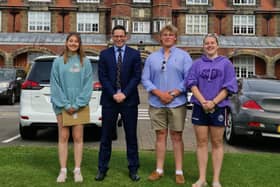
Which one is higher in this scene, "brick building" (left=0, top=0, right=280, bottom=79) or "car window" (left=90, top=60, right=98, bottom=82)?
"brick building" (left=0, top=0, right=280, bottom=79)

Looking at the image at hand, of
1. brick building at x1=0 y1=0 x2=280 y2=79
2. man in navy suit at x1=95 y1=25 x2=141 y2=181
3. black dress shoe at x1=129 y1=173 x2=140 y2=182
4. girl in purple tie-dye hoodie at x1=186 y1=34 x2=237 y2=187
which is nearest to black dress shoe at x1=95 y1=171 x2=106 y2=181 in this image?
man in navy suit at x1=95 y1=25 x2=141 y2=181

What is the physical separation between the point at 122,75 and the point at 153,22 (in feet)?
124

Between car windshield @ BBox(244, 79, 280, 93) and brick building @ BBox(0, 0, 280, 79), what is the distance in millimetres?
32058

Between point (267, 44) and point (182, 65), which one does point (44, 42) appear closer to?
point (267, 44)

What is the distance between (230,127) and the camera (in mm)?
9172

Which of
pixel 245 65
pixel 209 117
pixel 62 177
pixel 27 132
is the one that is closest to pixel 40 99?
pixel 27 132

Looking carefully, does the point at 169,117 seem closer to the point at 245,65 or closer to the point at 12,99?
the point at 12,99

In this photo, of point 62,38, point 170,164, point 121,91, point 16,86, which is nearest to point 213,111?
point 121,91

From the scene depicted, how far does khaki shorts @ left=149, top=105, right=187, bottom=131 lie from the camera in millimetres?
5469

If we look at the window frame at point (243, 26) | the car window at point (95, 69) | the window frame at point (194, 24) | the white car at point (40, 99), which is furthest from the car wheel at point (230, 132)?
the window frame at point (243, 26)

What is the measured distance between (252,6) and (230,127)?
1505 inches

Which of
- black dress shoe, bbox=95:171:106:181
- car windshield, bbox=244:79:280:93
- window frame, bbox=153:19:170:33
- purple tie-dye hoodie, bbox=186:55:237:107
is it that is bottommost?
black dress shoe, bbox=95:171:106:181

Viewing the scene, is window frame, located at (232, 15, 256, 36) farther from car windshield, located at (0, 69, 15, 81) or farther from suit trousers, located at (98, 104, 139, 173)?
suit trousers, located at (98, 104, 139, 173)

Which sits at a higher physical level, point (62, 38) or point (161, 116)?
point (62, 38)
